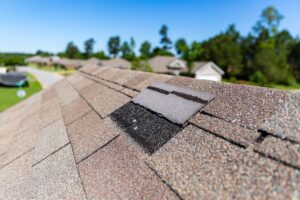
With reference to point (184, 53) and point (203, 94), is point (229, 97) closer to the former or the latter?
point (203, 94)

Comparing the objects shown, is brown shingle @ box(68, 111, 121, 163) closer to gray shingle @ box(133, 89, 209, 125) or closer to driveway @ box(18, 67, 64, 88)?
gray shingle @ box(133, 89, 209, 125)

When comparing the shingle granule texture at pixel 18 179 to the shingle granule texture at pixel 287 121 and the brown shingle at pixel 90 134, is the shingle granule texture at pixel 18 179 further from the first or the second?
the shingle granule texture at pixel 287 121

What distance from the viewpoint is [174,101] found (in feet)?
8.54

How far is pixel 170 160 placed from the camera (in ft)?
5.65

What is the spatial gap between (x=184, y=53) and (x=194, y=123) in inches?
2228

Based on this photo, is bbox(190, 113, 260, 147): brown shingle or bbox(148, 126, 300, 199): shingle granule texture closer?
bbox(148, 126, 300, 199): shingle granule texture

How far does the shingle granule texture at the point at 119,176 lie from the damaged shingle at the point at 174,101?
0.48 m

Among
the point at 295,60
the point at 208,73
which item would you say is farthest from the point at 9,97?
the point at 295,60

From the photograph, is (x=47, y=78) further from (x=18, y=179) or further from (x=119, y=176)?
(x=119, y=176)

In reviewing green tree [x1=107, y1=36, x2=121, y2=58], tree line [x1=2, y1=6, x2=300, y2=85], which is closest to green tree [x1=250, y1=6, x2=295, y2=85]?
tree line [x1=2, y1=6, x2=300, y2=85]

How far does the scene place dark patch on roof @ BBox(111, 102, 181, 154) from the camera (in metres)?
2.06

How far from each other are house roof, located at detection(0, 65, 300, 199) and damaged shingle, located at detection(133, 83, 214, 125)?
0.02m

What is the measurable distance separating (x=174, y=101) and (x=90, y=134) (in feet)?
3.25

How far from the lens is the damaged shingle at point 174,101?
7.44 ft
